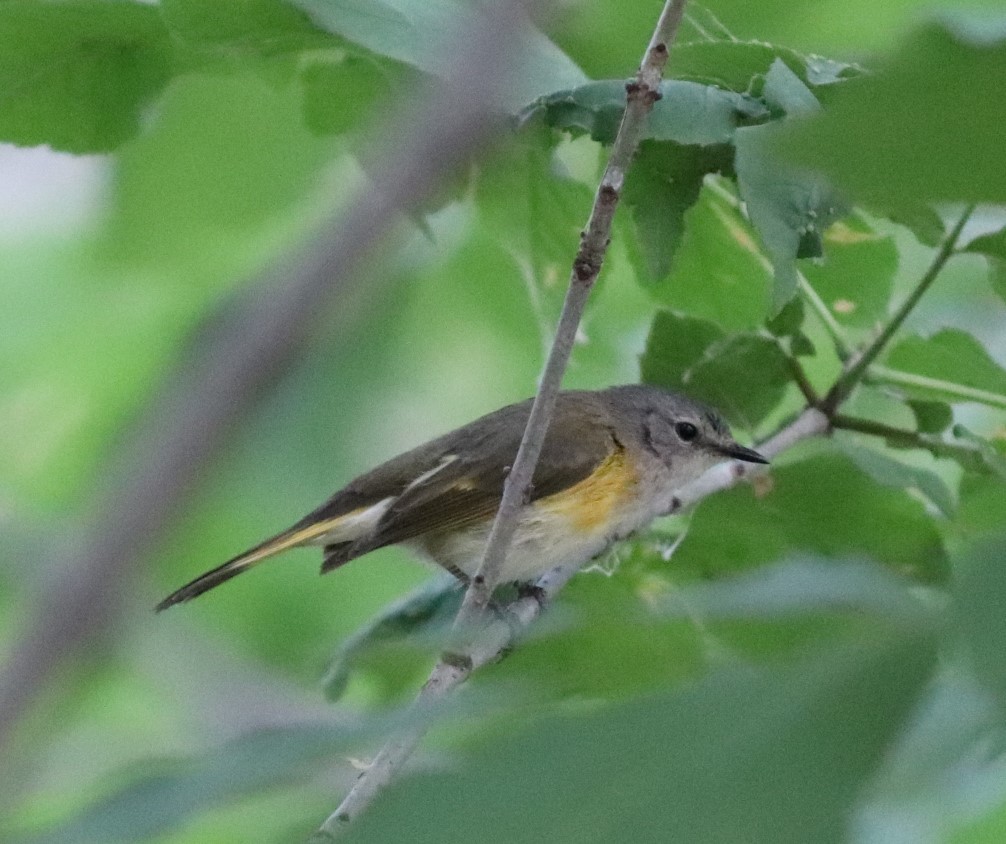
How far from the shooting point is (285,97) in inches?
120

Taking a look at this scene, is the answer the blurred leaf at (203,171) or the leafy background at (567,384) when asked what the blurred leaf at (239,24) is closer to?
the leafy background at (567,384)

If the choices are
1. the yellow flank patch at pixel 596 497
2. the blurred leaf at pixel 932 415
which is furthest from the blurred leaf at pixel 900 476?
the yellow flank patch at pixel 596 497

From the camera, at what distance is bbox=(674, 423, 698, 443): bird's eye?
420 centimetres

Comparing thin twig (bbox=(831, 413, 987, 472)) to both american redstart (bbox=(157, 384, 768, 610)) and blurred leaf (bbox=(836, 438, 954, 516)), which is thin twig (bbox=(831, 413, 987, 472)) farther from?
american redstart (bbox=(157, 384, 768, 610))

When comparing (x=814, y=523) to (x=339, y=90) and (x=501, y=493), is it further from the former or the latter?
(x=501, y=493)

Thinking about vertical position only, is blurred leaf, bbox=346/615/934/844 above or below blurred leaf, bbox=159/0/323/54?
below

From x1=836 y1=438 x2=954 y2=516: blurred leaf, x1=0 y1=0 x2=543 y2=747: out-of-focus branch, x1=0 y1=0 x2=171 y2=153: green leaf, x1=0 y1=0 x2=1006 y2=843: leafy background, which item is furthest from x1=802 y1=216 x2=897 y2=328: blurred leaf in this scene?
x1=0 y1=0 x2=543 y2=747: out-of-focus branch

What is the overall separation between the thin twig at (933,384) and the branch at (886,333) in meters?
0.03

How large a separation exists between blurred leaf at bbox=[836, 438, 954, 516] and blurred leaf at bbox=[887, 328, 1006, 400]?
0.63 feet

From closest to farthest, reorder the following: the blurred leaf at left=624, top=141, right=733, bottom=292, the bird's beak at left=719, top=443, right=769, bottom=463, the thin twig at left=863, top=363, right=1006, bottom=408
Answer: the blurred leaf at left=624, top=141, right=733, bottom=292 → the thin twig at left=863, top=363, right=1006, bottom=408 → the bird's beak at left=719, top=443, right=769, bottom=463

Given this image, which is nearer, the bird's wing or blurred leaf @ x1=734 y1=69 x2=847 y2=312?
blurred leaf @ x1=734 y1=69 x2=847 y2=312

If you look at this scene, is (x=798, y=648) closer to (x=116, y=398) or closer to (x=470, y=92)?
(x=470, y=92)

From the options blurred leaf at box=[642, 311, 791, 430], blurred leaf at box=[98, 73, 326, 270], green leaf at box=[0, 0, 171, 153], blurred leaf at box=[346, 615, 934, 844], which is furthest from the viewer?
blurred leaf at box=[98, 73, 326, 270]

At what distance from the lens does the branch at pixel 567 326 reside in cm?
165
